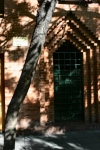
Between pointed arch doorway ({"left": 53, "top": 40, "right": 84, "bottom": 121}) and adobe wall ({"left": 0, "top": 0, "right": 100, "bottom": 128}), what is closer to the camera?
adobe wall ({"left": 0, "top": 0, "right": 100, "bottom": 128})

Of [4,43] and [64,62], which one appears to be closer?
[4,43]

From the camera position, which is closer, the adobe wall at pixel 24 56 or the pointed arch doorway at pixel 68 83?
the adobe wall at pixel 24 56

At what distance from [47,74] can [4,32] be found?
5.69ft

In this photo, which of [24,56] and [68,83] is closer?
[24,56]

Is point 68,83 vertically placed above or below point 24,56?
below

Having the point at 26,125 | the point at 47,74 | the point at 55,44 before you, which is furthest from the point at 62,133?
the point at 55,44

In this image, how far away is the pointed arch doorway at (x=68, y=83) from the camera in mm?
10516

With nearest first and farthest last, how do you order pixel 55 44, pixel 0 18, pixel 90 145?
pixel 90 145
pixel 0 18
pixel 55 44

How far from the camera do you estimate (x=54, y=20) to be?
10.0 m

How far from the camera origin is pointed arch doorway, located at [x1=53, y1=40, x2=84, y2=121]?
10.5 meters

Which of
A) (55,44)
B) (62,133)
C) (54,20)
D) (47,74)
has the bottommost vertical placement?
(62,133)

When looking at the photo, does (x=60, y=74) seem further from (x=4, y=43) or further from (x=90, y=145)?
(x=90, y=145)

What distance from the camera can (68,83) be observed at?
1062 centimetres

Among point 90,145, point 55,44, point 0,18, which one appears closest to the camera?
point 90,145
